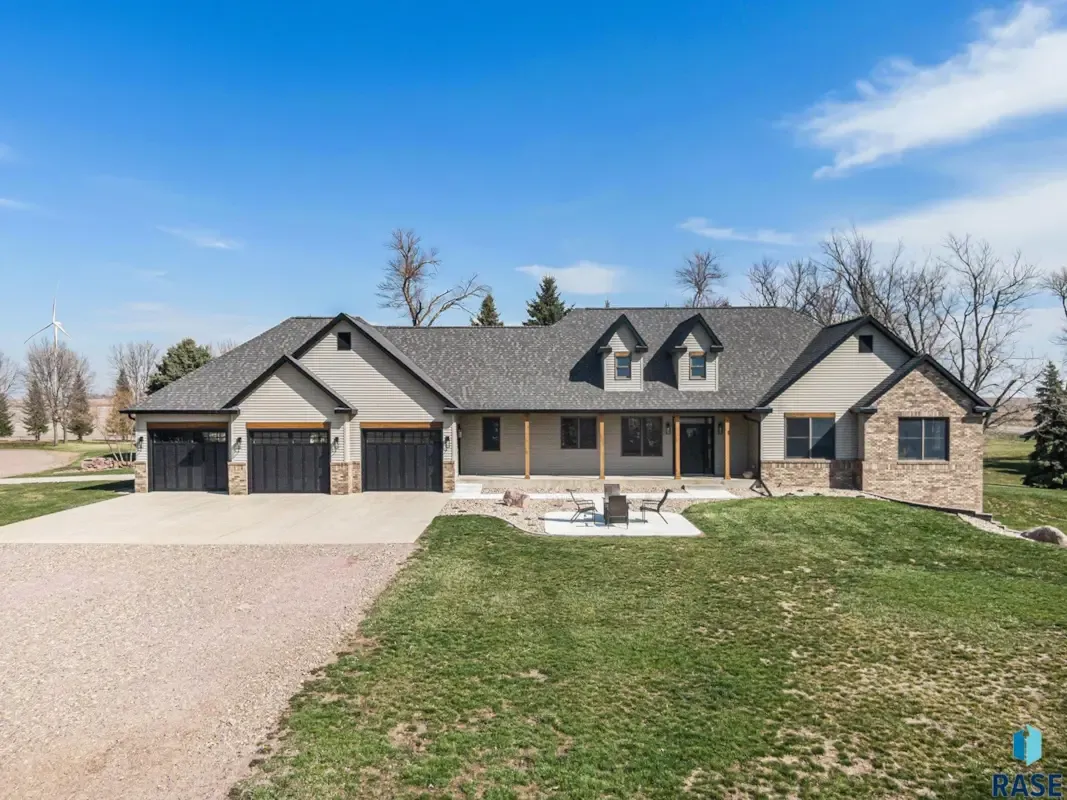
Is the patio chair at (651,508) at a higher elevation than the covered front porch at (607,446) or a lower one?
lower

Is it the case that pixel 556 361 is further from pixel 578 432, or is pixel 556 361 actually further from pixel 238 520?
pixel 238 520

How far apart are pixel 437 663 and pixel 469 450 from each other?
16171 millimetres

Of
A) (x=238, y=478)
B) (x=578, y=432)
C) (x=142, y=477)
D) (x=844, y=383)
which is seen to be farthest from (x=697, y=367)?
(x=142, y=477)

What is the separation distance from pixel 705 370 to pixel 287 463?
1661cm

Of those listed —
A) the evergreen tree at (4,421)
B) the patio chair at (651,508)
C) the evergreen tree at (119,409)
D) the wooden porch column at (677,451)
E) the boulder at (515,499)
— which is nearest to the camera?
the patio chair at (651,508)

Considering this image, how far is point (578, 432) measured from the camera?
23.3m

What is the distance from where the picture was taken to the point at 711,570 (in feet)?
38.2

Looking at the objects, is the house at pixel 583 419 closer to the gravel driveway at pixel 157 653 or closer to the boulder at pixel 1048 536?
the boulder at pixel 1048 536

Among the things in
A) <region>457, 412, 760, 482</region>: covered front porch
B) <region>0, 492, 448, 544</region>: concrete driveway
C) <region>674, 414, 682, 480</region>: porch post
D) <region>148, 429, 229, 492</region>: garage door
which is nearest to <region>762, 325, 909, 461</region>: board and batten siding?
<region>457, 412, 760, 482</region>: covered front porch

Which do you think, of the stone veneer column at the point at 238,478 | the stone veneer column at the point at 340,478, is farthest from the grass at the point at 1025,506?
the stone veneer column at the point at 238,478

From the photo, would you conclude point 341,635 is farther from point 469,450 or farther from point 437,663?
point 469,450

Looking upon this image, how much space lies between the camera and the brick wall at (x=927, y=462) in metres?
20.1

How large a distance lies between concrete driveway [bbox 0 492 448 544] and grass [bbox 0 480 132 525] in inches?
39.2

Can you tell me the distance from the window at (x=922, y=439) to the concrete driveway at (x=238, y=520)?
16487mm
